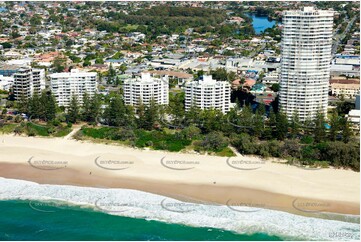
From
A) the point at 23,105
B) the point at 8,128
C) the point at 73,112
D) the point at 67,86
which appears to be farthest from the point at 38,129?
the point at 67,86

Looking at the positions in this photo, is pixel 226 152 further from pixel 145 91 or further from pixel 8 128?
pixel 8 128

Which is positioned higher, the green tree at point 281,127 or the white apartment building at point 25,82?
the white apartment building at point 25,82

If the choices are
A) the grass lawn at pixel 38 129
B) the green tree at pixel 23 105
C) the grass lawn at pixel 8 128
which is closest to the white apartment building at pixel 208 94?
the grass lawn at pixel 38 129

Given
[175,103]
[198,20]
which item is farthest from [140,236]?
[198,20]

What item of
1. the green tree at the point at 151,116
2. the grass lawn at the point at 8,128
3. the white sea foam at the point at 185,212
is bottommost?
the white sea foam at the point at 185,212

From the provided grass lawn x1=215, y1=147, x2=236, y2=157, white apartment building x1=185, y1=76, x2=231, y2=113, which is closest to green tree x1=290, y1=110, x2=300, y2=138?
grass lawn x1=215, y1=147, x2=236, y2=157

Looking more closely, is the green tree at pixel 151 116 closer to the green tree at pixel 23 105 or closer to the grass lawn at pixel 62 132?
the grass lawn at pixel 62 132
